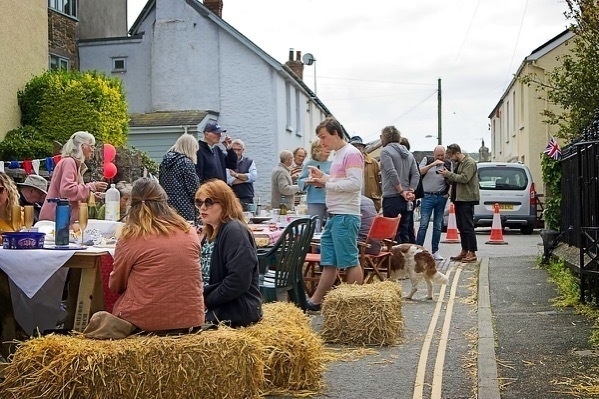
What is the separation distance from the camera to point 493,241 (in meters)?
18.2

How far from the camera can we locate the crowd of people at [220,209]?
5023 millimetres

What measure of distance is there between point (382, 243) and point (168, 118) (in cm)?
1825

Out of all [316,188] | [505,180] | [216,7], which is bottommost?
[316,188]

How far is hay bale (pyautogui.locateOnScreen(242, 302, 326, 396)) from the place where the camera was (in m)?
5.61

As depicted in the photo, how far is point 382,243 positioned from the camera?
11273 mm

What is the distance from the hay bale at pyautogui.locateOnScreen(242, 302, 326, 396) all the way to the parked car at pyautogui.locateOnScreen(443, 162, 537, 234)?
16.2m

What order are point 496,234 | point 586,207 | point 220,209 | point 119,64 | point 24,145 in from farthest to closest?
1. point 119,64
2. point 24,145
3. point 496,234
4. point 586,207
5. point 220,209

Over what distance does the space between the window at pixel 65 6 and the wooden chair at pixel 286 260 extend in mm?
20858

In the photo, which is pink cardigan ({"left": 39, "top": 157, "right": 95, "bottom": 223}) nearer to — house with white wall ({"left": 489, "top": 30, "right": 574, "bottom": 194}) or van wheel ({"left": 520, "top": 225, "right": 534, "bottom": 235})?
van wheel ({"left": 520, "top": 225, "right": 534, "bottom": 235})

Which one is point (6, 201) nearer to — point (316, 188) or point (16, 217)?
point (16, 217)

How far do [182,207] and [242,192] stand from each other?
4450 mm

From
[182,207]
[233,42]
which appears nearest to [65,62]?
[233,42]

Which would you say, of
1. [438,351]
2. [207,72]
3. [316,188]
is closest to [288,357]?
[438,351]

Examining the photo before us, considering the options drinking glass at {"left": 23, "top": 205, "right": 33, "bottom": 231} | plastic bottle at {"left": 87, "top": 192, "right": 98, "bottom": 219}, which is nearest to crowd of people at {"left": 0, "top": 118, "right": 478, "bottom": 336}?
plastic bottle at {"left": 87, "top": 192, "right": 98, "bottom": 219}
